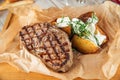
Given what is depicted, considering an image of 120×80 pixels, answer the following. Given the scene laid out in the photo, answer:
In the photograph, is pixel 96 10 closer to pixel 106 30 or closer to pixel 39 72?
pixel 106 30

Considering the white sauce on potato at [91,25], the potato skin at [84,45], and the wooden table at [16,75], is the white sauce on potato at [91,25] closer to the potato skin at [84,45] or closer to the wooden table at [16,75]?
the potato skin at [84,45]

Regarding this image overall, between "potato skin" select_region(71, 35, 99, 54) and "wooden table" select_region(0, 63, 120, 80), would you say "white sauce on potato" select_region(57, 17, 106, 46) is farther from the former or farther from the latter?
"wooden table" select_region(0, 63, 120, 80)

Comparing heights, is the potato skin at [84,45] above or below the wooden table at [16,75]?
above

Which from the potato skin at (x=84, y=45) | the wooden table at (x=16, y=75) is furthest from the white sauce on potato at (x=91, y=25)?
the wooden table at (x=16, y=75)

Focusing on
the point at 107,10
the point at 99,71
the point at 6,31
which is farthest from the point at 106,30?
the point at 6,31

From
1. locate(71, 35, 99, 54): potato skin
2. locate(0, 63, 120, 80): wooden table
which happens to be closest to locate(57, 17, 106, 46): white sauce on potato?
locate(71, 35, 99, 54): potato skin

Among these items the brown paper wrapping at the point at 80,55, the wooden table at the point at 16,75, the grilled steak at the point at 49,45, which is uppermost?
the grilled steak at the point at 49,45

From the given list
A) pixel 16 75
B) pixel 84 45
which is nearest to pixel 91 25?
pixel 84 45
